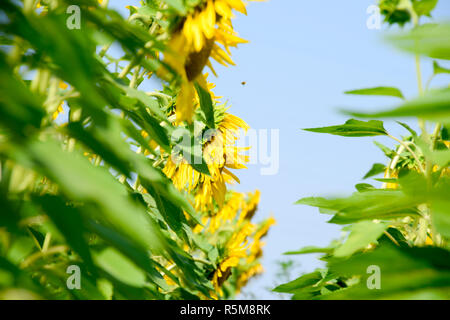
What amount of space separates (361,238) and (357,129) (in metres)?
0.50

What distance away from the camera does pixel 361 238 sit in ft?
2.47

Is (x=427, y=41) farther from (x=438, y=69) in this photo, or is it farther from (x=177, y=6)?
(x=438, y=69)

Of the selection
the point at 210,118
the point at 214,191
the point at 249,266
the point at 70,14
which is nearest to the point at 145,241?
the point at 70,14

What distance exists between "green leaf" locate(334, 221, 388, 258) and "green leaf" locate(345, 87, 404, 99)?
0.84ft

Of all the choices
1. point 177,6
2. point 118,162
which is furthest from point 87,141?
point 177,6

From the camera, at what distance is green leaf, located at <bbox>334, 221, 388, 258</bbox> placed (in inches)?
28.7

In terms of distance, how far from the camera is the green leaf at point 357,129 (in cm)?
115

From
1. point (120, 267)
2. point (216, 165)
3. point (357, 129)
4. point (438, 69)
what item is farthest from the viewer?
point (216, 165)

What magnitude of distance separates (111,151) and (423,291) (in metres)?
0.46

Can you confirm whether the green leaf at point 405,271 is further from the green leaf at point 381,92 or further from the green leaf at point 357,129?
the green leaf at point 357,129

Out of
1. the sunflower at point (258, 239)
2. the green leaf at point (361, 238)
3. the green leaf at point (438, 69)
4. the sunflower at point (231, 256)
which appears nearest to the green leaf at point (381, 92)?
the green leaf at point (438, 69)

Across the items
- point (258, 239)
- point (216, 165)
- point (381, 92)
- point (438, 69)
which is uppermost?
point (258, 239)

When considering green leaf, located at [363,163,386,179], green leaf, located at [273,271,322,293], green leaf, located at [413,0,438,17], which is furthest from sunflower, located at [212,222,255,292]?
green leaf, located at [413,0,438,17]

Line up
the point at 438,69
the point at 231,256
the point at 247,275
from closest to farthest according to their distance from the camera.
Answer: the point at 438,69
the point at 231,256
the point at 247,275
